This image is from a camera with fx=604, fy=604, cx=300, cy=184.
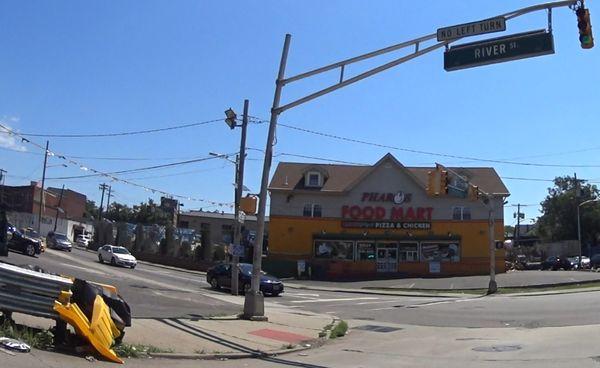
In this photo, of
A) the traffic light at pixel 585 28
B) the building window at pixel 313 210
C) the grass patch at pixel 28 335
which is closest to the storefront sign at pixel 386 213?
the building window at pixel 313 210

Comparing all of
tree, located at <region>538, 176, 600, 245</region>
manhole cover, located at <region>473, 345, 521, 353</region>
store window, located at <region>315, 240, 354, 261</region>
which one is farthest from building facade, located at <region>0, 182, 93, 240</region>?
tree, located at <region>538, 176, 600, 245</region>

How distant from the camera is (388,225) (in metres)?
52.9

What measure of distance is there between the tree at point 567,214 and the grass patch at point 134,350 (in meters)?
83.1

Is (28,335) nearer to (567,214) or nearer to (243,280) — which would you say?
(243,280)

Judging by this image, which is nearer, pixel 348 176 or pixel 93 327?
pixel 93 327

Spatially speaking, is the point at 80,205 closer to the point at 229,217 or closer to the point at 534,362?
the point at 229,217

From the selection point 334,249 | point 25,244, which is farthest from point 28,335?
point 334,249

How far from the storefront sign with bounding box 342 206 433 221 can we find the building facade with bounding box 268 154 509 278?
9 centimetres

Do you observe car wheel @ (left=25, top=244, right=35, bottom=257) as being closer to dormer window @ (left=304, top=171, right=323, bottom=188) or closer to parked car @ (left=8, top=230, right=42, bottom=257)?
parked car @ (left=8, top=230, right=42, bottom=257)

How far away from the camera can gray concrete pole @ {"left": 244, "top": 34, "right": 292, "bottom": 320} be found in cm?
1680

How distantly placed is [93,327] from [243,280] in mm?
20818

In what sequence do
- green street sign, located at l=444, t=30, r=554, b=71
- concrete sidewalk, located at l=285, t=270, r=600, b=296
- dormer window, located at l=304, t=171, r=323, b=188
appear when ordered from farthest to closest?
dormer window, located at l=304, t=171, r=323, b=188 → concrete sidewalk, located at l=285, t=270, r=600, b=296 → green street sign, located at l=444, t=30, r=554, b=71

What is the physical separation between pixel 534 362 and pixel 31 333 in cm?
898

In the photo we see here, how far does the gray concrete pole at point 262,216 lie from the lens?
1680 centimetres
